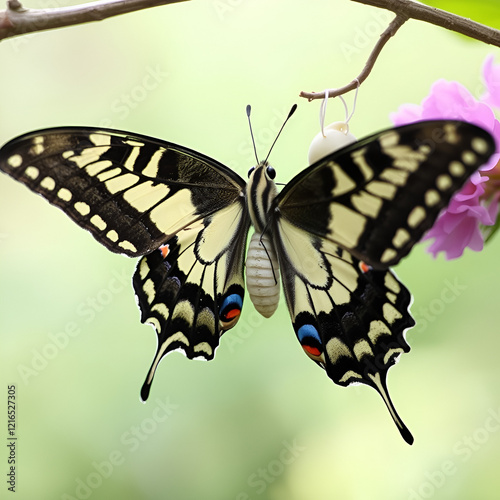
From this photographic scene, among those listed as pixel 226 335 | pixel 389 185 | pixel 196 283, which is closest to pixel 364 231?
pixel 389 185

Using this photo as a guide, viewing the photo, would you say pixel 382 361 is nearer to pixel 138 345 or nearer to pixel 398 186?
pixel 398 186

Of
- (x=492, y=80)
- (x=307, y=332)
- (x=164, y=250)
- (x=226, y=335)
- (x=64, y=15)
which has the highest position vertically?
(x=64, y=15)

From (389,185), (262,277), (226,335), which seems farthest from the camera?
(226,335)

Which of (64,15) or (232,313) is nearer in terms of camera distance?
(64,15)

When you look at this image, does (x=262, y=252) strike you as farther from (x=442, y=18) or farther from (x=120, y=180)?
(x=442, y=18)

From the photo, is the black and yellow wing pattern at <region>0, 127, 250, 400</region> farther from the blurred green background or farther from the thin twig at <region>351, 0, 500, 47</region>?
the blurred green background

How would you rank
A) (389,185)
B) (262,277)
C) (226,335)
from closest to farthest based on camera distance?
(389,185) → (262,277) → (226,335)

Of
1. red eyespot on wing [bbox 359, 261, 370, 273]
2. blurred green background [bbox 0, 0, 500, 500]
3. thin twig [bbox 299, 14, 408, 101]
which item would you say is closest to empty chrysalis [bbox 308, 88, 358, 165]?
thin twig [bbox 299, 14, 408, 101]
